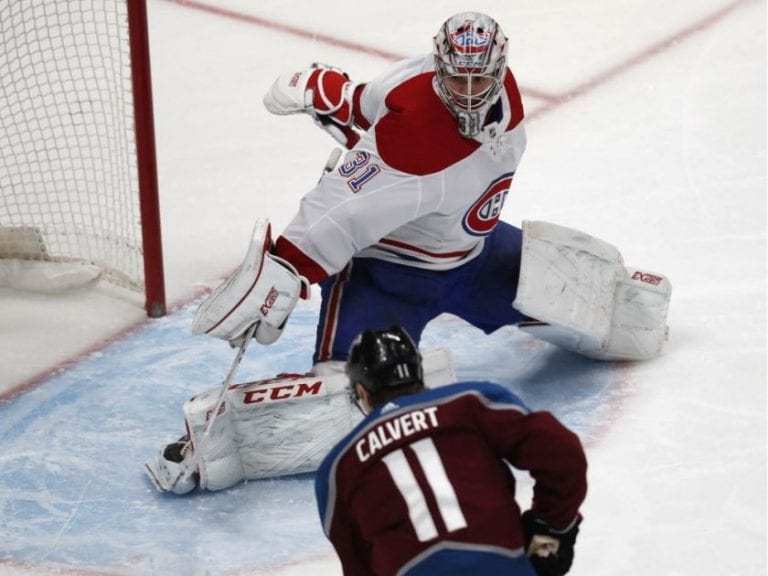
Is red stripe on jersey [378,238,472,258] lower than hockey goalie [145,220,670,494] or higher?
higher

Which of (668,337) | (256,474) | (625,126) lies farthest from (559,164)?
(256,474)

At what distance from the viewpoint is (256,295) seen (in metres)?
3.07

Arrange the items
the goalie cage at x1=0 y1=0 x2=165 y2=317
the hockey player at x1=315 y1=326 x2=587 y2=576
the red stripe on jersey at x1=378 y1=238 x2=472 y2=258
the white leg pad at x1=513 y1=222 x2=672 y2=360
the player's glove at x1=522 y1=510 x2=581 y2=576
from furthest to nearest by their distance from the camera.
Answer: the goalie cage at x1=0 y1=0 x2=165 y2=317 < the white leg pad at x1=513 y1=222 x2=672 y2=360 < the red stripe on jersey at x1=378 y1=238 x2=472 y2=258 < the player's glove at x1=522 y1=510 x2=581 y2=576 < the hockey player at x1=315 y1=326 x2=587 y2=576

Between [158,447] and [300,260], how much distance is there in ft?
1.88

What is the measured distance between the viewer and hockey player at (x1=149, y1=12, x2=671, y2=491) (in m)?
3.05

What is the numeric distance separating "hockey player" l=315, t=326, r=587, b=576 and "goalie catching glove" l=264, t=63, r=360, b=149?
4.47ft

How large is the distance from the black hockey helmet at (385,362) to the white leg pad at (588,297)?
1.19 m

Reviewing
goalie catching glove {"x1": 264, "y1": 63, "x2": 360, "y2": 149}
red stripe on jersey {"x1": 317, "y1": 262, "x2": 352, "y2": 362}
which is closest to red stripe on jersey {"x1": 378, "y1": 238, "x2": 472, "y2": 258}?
red stripe on jersey {"x1": 317, "y1": 262, "x2": 352, "y2": 362}

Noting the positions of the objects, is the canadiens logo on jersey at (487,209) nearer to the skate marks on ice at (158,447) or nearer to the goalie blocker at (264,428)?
the goalie blocker at (264,428)

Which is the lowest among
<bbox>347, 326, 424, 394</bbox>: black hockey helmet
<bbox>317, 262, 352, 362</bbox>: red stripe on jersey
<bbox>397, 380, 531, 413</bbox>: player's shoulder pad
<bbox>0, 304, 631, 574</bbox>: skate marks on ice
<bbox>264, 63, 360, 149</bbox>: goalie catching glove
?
<bbox>0, 304, 631, 574</bbox>: skate marks on ice

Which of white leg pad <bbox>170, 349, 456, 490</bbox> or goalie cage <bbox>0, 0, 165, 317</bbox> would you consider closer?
white leg pad <bbox>170, 349, 456, 490</bbox>

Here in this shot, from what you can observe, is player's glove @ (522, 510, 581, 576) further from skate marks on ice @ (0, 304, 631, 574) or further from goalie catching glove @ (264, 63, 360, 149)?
goalie catching glove @ (264, 63, 360, 149)

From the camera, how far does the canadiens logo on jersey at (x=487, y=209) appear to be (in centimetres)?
321

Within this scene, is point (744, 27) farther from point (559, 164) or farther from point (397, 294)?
point (397, 294)
